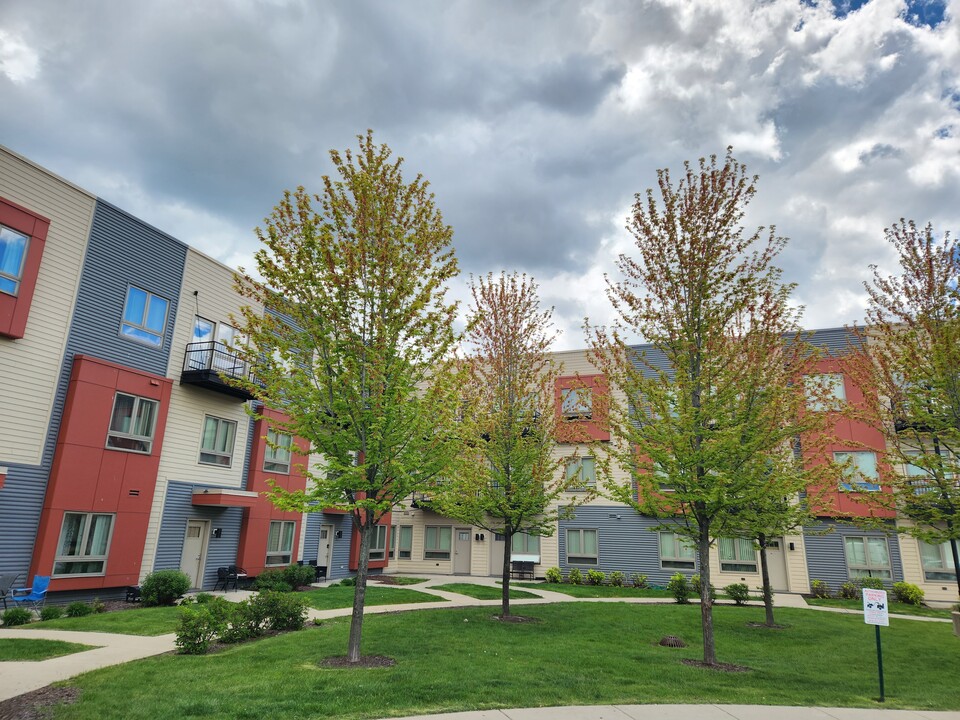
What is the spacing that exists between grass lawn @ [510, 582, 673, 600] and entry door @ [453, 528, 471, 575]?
204 inches

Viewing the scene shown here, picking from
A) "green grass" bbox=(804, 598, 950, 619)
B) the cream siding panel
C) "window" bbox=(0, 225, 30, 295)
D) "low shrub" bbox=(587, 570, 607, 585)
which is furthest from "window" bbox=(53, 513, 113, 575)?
"green grass" bbox=(804, 598, 950, 619)

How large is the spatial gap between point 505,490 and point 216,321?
12505 millimetres

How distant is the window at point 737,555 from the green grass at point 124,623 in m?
22.8

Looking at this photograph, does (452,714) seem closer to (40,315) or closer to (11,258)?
(40,315)

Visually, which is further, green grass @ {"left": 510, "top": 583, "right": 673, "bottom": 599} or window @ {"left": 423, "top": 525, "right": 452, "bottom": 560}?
window @ {"left": 423, "top": 525, "right": 452, "bottom": 560}

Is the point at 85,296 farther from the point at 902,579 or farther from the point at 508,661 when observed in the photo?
the point at 902,579

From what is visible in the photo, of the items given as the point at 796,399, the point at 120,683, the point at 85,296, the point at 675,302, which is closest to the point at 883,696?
the point at 796,399

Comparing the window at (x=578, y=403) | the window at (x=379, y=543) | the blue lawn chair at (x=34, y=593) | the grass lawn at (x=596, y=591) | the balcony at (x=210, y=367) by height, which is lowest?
the grass lawn at (x=596, y=591)

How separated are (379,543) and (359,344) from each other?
2281 cm

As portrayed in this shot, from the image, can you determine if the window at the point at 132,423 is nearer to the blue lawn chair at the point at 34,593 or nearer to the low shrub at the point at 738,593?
the blue lawn chair at the point at 34,593

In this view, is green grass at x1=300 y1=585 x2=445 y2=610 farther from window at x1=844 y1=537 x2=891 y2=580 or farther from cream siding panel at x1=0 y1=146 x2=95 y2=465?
window at x1=844 y1=537 x2=891 y2=580

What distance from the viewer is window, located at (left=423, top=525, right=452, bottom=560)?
104ft

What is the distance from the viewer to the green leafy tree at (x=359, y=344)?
9633 mm

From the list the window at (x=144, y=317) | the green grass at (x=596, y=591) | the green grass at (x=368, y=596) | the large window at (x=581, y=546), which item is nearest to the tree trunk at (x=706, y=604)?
the green grass at (x=368, y=596)
